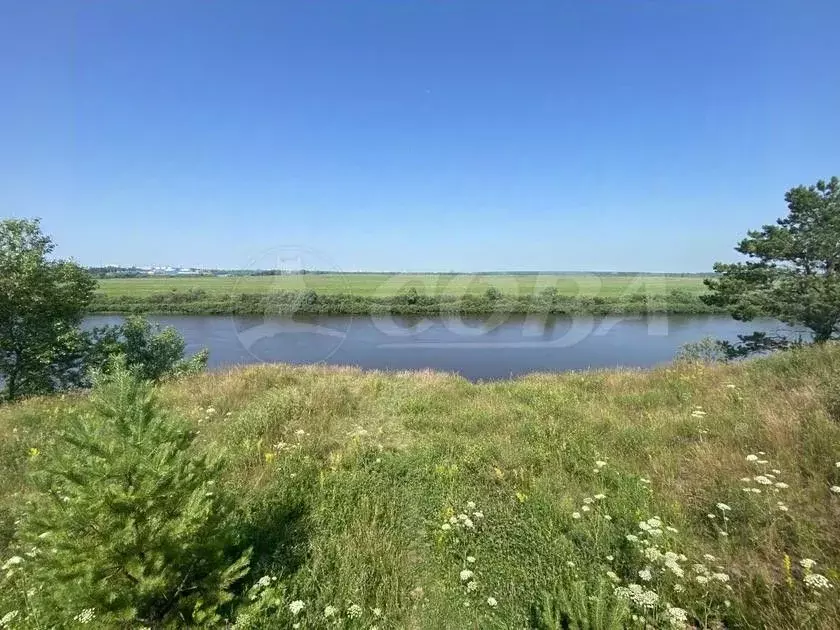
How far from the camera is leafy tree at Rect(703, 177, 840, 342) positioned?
48.2ft

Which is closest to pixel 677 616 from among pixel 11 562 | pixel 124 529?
pixel 124 529

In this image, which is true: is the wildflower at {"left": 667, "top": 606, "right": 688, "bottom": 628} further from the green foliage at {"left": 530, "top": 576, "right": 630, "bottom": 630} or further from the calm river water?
the calm river water

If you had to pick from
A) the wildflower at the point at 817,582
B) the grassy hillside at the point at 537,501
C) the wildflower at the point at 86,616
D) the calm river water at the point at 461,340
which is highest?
the wildflower at the point at 817,582

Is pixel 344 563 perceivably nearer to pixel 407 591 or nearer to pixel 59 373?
pixel 407 591

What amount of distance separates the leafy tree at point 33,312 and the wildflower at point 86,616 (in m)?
14.0

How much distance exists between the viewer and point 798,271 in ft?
53.5

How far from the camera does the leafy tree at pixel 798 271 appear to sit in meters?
14.7

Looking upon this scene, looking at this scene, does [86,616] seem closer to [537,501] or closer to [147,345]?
[537,501]

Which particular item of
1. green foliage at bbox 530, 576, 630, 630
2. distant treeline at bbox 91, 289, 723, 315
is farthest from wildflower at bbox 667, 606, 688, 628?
distant treeline at bbox 91, 289, 723, 315

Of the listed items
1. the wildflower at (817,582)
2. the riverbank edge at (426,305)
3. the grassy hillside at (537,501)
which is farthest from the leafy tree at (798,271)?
the riverbank edge at (426,305)

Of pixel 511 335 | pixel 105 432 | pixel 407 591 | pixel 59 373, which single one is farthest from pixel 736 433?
pixel 511 335

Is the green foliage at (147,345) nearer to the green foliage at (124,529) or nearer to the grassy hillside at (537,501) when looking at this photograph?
the grassy hillside at (537,501)

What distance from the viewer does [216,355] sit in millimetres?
30031

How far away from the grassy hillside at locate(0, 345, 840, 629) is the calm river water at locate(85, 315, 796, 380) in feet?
48.0
